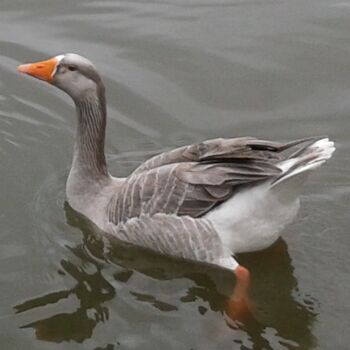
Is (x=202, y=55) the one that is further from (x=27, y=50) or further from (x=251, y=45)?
(x=27, y=50)

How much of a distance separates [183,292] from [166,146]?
184 cm

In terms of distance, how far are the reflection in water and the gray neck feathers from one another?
44cm

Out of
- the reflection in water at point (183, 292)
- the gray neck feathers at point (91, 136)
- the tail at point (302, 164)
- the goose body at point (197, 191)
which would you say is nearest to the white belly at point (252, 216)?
the goose body at point (197, 191)

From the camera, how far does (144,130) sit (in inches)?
291

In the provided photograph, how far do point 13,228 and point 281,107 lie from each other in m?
2.76

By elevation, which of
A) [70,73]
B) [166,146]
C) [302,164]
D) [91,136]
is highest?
[70,73]

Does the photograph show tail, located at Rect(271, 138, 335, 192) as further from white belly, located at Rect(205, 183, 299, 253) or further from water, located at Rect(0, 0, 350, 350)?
water, located at Rect(0, 0, 350, 350)

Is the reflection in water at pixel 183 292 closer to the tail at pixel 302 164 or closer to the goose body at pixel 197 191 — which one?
the goose body at pixel 197 191

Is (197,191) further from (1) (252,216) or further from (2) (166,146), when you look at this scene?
(2) (166,146)

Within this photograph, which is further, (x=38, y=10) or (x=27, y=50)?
(x=38, y=10)

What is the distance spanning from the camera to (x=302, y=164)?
17.2ft

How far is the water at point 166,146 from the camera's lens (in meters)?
5.34

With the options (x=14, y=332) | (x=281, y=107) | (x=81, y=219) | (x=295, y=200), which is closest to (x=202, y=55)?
(x=281, y=107)

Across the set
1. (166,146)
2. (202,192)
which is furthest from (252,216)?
(166,146)
